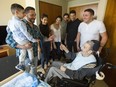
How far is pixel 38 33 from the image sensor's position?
1.48 m

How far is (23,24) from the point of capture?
119 cm

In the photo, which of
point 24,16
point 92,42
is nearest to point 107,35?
point 92,42

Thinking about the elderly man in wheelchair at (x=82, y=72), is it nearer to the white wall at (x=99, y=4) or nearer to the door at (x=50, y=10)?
the white wall at (x=99, y=4)

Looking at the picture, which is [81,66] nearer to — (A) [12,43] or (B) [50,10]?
(A) [12,43]

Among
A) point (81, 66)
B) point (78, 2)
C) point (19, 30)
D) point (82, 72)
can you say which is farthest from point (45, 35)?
point (78, 2)

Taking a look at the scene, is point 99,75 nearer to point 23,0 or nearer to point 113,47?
point 113,47

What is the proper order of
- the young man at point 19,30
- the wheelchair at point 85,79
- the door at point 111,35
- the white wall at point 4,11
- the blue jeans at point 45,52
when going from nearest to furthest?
the wheelchair at point 85,79 → the young man at point 19,30 → the door at point 111,35 → the blue jeans at point 45,52 → the white wall at point 4,11

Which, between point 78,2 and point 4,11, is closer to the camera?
point 4,11

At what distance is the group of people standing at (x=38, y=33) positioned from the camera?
1.25m

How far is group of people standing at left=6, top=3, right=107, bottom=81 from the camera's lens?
4.09 ft

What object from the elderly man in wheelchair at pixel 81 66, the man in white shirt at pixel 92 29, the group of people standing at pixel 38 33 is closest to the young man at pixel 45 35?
the group of people standing at pixel 38 33

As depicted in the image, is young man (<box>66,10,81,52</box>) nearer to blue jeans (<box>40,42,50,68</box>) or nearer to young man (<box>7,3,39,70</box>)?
blue jeans (<box>40,42,50,68</box>)

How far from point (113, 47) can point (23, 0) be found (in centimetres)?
266

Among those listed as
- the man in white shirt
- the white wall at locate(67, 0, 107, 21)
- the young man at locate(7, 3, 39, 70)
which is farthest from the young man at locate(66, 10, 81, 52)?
the young man at locate(7, 3, 39, 70)
